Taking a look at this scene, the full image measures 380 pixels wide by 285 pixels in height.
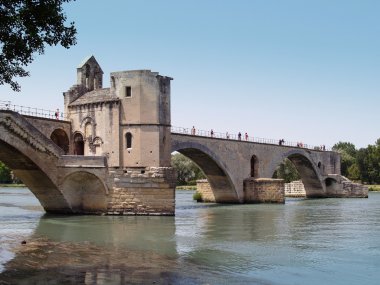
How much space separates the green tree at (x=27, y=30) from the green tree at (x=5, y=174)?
106217 mm

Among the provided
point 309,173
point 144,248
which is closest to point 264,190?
point 309,173

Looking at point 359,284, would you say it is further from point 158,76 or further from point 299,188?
point 299,188

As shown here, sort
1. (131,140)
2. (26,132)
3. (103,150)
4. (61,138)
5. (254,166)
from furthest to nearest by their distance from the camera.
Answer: (254,166)
(61,138)
(103,150)
(131,140)
(26,132)

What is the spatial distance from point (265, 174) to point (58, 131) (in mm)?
27668

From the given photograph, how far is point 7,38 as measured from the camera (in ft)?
42.8

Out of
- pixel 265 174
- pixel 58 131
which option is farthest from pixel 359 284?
pixel 265 174

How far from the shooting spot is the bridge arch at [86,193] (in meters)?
36.0

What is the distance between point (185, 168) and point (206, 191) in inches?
1657

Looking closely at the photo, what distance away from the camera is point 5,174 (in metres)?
116

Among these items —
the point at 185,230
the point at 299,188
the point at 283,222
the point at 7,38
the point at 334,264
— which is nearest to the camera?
the point at 7,38

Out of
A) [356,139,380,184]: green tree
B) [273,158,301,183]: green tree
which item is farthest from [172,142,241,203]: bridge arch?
[356,139,380,184]: green tree

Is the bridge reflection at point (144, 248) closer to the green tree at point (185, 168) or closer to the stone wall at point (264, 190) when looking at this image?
the stone wall at point (264, 190)

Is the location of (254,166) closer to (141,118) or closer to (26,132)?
(141,118)

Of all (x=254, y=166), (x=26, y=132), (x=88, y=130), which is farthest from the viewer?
(x=254, y=166)
